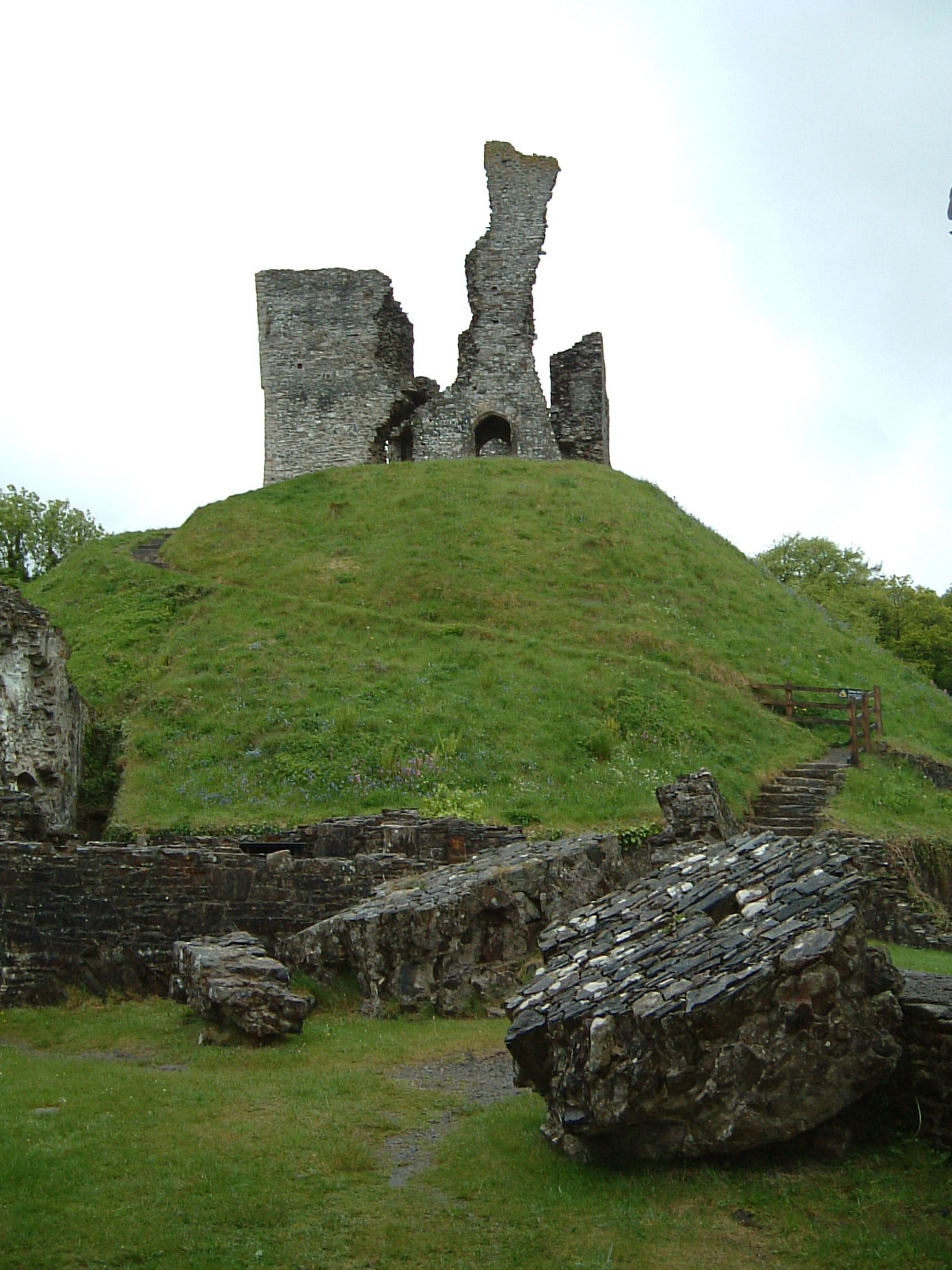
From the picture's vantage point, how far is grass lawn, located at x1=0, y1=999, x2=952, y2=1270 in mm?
6668

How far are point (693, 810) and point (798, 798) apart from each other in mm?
6499

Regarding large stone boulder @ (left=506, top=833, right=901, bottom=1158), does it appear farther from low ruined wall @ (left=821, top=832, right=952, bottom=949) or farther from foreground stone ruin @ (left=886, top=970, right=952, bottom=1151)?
low ruined wall @ (left=821, top=832, right=952, bottom=949)

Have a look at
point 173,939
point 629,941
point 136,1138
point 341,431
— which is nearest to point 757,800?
point 173,939

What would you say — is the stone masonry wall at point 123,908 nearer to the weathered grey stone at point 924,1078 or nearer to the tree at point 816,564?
the weathered grey stone at point 924,1078

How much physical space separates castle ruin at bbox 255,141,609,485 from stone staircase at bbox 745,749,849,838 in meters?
20.6

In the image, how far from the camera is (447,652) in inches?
1139

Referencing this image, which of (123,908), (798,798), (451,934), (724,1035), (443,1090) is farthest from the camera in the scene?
(798,798)

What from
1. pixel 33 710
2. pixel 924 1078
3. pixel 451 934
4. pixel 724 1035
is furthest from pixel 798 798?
pixel 724 1035

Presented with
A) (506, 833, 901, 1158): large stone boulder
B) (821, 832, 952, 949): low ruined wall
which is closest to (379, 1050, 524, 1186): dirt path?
(506, 833, 901, 1158): large stone boulder

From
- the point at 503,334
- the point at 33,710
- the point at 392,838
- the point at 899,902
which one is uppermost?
the point at 503,334

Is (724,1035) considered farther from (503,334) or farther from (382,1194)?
(503,334)

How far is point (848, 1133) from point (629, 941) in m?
2.06

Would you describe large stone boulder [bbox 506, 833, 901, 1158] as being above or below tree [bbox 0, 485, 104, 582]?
below

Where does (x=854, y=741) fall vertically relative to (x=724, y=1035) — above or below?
above
